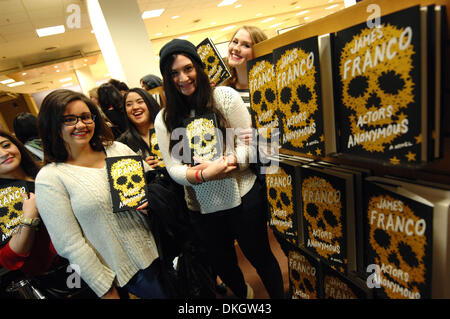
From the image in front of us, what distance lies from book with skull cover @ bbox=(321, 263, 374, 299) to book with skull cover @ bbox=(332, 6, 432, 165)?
1.38 feet

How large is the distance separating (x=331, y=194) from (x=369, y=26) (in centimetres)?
45

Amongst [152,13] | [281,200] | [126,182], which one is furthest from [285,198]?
[152,13]

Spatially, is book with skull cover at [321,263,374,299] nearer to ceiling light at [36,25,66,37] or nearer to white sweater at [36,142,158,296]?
white sweater at [36,142,158,296]

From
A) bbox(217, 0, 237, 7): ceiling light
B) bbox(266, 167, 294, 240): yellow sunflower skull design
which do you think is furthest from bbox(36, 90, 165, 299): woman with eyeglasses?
bbox(217, 0, 237, 7): ceiling light

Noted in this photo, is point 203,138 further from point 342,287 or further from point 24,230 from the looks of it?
A: point 24,230

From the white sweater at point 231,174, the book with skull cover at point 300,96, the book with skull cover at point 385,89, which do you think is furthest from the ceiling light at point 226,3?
the book with skull cover at point 385,89

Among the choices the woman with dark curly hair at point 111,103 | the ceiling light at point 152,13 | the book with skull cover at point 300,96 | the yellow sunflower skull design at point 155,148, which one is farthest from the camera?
the ceiling light at point 152,13

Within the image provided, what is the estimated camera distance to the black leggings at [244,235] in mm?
1311

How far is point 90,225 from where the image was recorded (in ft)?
3.96

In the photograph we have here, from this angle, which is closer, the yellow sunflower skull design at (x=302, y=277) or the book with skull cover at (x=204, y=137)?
the yellow sunflower skull design at (x=302, y=277)

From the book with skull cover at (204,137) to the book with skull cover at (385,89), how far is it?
0.58 metres

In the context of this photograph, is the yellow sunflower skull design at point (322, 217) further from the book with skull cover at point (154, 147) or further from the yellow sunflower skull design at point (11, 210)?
the yellow sunflower skull design at point (11, 210)

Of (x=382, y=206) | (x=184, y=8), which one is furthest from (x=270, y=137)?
(x=184, y=8)

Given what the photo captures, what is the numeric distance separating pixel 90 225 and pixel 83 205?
0.12 metres
